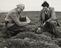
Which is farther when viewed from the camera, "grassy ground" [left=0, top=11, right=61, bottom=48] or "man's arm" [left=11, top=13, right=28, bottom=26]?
"man's arm" [left=11, top=13, right=28, bottom=26]

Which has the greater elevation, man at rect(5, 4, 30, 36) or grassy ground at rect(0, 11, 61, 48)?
man at rect(5, 4, 30, 36)

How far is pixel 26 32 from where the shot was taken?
31.1ft

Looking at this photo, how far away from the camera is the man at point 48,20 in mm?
9713

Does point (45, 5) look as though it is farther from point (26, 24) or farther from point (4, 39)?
point (4, 39)

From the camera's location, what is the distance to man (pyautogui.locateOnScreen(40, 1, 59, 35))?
9713 millimetres

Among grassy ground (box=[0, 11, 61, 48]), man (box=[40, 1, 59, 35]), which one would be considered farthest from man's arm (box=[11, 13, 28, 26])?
man (box=[40, 1, 59, 35])

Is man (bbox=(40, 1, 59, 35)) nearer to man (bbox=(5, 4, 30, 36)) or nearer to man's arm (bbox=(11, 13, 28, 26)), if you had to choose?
man (bbox=(5, 4, 30, 36))

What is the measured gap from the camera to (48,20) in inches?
384

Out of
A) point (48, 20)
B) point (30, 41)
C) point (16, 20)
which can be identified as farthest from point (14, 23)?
point (30, 41)

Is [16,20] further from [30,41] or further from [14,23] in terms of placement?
[30,41]

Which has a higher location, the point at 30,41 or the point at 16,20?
the point at 16,20

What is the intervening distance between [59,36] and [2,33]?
1860 millimetres

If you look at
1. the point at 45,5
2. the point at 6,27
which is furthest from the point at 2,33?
the point at 45,5

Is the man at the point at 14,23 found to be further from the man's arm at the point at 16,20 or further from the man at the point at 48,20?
the man at the point at 48,20
